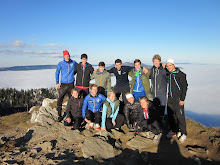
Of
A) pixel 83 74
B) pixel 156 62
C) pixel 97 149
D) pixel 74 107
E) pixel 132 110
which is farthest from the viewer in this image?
pixel 83 74

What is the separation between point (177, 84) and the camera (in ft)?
20.5

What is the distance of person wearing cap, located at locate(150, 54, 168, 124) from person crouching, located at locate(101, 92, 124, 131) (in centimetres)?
197

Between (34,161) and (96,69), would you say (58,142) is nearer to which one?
(34,161)

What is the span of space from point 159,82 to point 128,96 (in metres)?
1.61

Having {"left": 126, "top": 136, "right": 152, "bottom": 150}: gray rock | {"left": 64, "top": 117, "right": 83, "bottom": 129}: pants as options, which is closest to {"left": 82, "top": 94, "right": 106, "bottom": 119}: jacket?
{"left": 64, "top": 117, "right": 83, "bottom": 129}: pants

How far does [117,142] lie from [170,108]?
2.73 m

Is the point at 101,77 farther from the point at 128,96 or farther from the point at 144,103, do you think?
the point at 144,103

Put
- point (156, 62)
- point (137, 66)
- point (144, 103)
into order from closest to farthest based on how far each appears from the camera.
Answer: point (144, 103) < point (156, 62) < point (137, 66)

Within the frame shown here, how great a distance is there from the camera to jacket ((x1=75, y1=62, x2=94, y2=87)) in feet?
27.7

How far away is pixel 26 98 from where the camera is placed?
3226 inches

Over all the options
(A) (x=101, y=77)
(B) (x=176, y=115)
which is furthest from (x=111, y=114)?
(B) (x=176, y=115)

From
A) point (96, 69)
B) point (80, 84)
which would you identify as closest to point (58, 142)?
point (80, 84)

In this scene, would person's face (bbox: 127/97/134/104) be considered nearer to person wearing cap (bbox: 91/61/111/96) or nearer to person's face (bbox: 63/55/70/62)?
person wearing cap (bbox: 91/61/111/96)

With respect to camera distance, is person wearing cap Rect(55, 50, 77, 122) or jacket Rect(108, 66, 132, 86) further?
person wearing cap Rect(55, 50, 77, 122)
